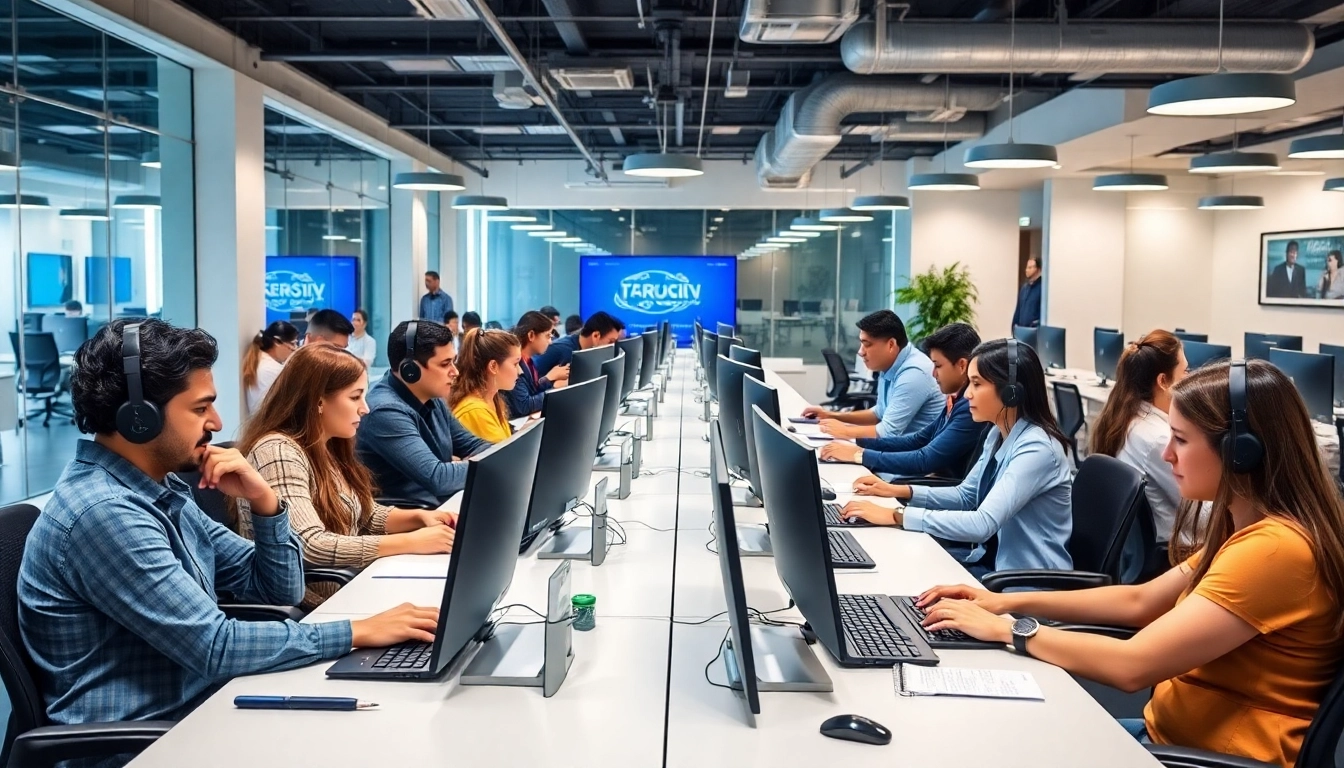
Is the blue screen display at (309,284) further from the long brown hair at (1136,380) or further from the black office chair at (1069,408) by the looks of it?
the long brown hair at (1136,380)

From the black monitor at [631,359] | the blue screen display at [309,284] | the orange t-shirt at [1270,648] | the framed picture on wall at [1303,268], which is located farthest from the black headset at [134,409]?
the framed picture on wall at [1303,268]

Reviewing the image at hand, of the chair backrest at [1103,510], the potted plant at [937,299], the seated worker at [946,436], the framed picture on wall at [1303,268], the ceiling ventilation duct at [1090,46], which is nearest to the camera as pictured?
the chair backrest at [1103,510]

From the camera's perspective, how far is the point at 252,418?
303cm

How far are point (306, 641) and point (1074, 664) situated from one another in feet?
4.82

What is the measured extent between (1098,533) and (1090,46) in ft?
15.5

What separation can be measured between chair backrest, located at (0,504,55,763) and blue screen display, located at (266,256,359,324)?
315 inches

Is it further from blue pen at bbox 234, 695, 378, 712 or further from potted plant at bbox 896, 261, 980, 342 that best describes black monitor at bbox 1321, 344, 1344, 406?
blue pen at bbox 234, 695, 378, 712

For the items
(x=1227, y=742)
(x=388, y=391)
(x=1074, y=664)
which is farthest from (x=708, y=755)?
(x=388, y=391)

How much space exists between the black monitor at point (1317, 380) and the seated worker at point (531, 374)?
14.4 feet

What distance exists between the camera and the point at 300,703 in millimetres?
1872

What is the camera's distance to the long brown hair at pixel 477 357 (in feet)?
15.5

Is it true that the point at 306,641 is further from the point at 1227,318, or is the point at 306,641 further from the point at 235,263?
the point at 1227,318

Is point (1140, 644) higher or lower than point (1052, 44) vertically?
lower

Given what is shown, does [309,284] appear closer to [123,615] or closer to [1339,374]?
[1339,374]
